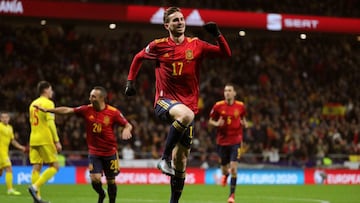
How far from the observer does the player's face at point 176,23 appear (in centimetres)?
1047

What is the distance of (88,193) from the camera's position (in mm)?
19219

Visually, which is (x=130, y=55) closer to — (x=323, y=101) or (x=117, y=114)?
(x=323, y=101)

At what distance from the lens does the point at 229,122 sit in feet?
59.4

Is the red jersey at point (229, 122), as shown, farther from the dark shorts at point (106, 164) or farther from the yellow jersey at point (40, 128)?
the dark shorts at point (106, 164)

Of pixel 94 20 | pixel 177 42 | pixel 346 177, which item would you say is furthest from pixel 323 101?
pixel 177 42

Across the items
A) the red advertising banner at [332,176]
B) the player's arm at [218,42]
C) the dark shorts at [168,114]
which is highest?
the player's arm at [218,42]

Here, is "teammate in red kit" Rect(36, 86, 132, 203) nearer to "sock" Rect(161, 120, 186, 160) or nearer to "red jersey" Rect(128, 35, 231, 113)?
"red jersey" Rect(128, 35, 231, 113)

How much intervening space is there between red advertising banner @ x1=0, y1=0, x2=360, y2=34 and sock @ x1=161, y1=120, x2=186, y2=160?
1851 centimetres

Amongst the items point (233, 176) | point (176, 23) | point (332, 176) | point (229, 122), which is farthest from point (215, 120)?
point (332, 176)

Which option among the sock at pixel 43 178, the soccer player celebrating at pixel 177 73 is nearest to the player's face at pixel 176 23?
the soccer player celebrating at pixel 177 73

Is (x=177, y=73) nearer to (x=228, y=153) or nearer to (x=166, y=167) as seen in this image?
(x=166, y=167)

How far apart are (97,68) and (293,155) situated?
8.66 m

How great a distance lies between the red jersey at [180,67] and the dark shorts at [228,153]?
7241 mm

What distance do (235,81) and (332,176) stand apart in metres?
7.18
